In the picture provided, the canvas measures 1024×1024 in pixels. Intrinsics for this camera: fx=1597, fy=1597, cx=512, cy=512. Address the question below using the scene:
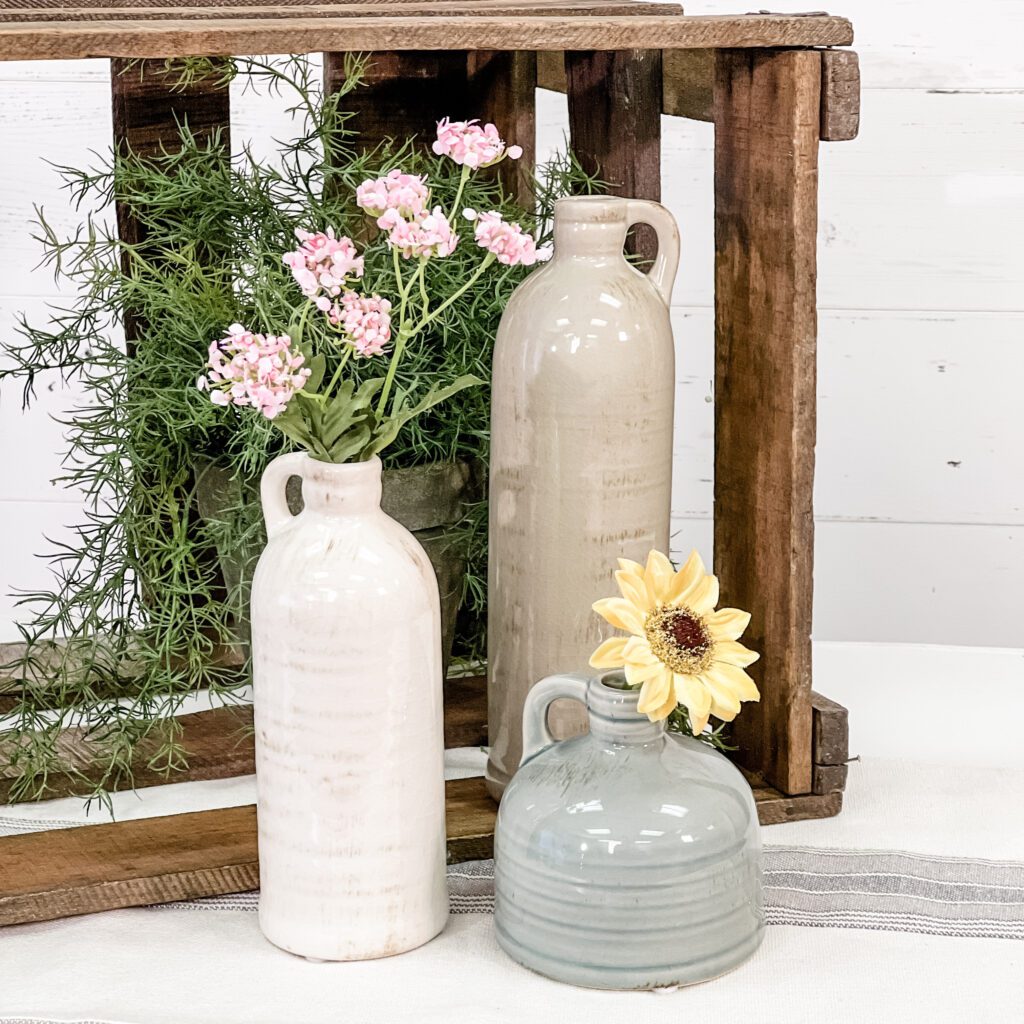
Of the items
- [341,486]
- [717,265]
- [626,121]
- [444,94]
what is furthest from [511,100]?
[341,486]

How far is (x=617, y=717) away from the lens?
63 centimetres

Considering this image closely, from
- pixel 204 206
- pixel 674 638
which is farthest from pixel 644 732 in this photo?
pixel 204 206

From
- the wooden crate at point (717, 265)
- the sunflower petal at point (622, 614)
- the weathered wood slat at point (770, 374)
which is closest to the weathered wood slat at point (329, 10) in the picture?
the wooden crate at point (717, 265)

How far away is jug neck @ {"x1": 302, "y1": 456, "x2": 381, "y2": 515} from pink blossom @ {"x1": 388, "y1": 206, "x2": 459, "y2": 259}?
86mm

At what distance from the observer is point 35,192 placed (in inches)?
51.9

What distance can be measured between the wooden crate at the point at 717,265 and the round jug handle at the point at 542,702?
0.32 feet

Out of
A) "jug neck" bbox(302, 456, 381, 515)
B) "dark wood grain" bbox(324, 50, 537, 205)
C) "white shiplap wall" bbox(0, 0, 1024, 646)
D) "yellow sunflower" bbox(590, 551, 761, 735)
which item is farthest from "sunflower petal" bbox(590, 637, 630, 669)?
"white shiplap wall" bbox(0, 0, 1024, 646)

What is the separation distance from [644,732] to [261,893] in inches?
7.2

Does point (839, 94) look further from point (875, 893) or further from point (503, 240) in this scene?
point (875, 893)

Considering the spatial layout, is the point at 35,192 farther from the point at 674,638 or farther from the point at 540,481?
the point at 674,638

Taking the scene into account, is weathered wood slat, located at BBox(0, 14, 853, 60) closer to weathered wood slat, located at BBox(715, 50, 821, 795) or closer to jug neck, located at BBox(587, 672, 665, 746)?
weathered wood slat, located at BBox(715, 50, 821, 795)

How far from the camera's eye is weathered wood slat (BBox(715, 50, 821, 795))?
2.50 feet

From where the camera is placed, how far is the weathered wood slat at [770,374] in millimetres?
762

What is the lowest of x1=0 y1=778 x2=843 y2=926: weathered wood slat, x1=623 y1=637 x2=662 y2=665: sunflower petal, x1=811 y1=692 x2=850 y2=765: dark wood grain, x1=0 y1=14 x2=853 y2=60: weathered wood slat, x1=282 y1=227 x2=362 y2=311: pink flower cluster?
x1=0 y1=778 x2=843 y2=926: weathered wood slat
